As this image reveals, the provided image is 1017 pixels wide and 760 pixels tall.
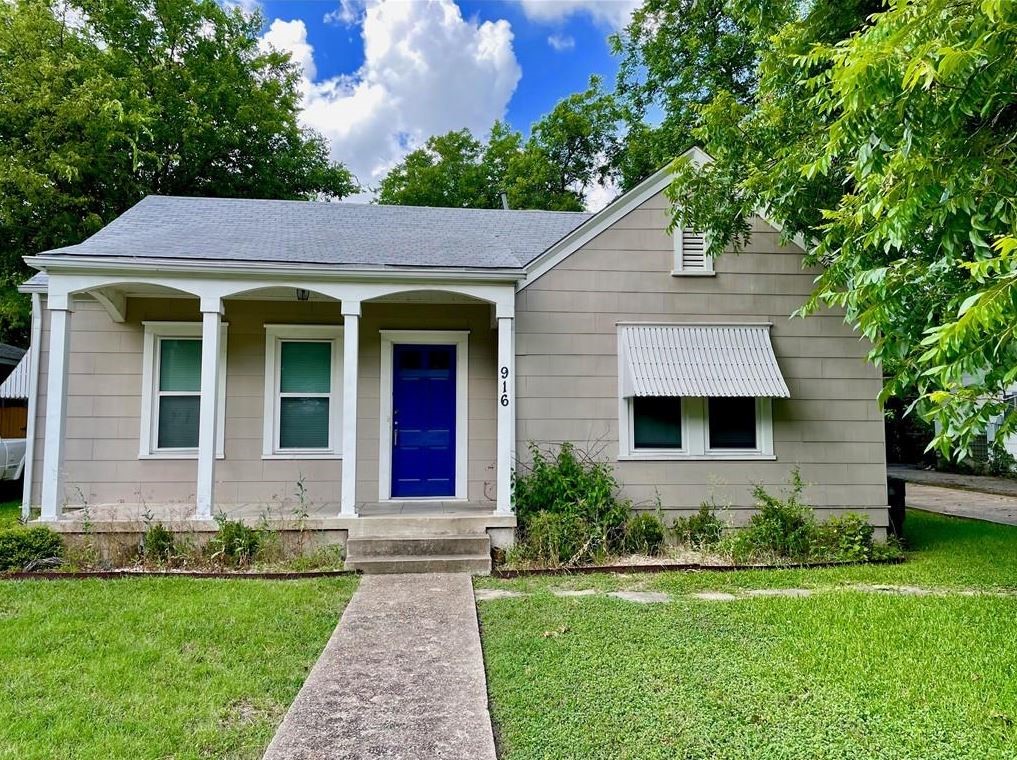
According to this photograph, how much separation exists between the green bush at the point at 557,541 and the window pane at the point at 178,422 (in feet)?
15.5

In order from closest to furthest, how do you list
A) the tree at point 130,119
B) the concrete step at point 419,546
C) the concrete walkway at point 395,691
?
1. the concrete walkway at point 395,691
2. the concrete step at point 419,546
3. the tree at point 130,119

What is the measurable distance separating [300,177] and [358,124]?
113 inches

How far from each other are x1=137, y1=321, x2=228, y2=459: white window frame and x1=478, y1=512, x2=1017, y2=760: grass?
→ 14.6 feet

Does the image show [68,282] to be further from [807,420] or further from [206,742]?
[807,420]

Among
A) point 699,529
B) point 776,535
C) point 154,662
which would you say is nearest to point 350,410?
point 154,662

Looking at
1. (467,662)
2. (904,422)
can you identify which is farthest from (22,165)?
(904,422)

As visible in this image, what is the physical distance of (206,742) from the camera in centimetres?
→ 289

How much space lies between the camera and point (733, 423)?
7512mm

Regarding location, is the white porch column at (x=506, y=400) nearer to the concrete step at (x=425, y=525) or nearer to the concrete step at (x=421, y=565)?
the concrete step at (x=425, y=525)

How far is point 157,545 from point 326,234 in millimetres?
4519

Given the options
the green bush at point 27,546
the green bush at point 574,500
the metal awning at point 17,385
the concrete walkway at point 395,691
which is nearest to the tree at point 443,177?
the metal awning at point 17,385

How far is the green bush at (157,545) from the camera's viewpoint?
614 cm

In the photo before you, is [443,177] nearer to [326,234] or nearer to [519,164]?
[519,164]

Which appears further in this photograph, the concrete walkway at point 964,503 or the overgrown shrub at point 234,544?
the concrete walkway at point 964,503
